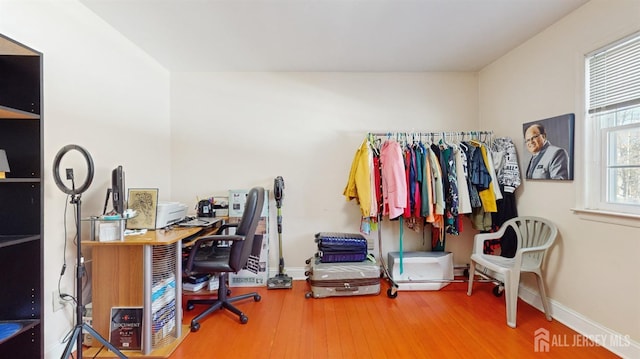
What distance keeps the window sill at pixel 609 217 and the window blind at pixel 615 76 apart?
714mm

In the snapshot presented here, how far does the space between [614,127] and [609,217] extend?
617 millimetres

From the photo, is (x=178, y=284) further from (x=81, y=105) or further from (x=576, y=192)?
(x=576, y=192)

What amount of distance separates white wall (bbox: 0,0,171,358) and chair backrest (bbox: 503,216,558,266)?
325cm

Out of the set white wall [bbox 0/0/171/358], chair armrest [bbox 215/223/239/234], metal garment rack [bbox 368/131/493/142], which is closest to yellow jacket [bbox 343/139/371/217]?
metal garment rack [bbox 368/131/493/142]

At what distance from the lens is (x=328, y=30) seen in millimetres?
2205

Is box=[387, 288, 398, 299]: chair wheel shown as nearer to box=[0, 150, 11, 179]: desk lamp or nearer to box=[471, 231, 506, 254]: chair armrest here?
box=[471, 231, 506, 254]: chair armrest

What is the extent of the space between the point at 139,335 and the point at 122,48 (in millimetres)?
2331

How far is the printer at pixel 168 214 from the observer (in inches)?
82.5

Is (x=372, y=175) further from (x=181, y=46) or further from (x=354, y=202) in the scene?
(x=181, y=46)

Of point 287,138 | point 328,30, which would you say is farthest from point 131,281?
point 328,30

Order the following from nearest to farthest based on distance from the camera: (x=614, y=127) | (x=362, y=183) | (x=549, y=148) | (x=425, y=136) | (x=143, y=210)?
(x=614, y=127)
(x=143, y=210)
(x=549, y=148)
(x=362, y=183)
(x=425, y=136)

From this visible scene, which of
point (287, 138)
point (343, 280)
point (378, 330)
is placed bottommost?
point (378, 330)

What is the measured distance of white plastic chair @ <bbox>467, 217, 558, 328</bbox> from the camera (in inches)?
78.9

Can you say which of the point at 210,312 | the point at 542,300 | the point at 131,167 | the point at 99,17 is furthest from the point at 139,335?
the point at 542,300
